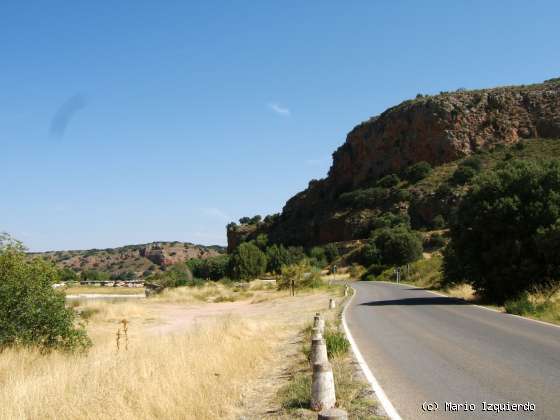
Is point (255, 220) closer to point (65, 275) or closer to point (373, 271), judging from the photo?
point (373, 271)

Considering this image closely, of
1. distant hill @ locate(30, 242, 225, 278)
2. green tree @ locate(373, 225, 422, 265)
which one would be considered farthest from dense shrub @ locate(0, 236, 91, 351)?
distant hill @ locate(30, 242, 225, 278)

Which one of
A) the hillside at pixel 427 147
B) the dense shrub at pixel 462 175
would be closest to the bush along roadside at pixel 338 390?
the dense shrub at pixel 462 175

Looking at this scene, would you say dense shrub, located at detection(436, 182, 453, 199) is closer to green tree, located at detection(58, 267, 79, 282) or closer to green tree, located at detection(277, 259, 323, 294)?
green tree, located at detection(277, 259, 323, 294)

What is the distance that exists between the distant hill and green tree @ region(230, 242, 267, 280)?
63826mm

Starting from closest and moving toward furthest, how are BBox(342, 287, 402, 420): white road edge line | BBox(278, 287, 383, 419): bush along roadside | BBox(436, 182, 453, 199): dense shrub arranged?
BBox(342, 287, 402, 420): white road edge line, BBox(278, 287, 383, 419): bush along roadside, BBox(436, 182, 453, 199): dense shrub

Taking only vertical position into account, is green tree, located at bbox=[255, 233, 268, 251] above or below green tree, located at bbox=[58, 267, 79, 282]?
above

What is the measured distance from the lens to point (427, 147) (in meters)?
100

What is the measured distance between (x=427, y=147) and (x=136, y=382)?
9777 cm

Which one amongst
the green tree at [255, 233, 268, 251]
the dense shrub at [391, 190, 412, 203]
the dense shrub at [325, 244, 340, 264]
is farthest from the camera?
the green tree at [255, 233, 268, 251]

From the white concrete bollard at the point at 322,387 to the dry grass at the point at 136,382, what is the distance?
1391 mm

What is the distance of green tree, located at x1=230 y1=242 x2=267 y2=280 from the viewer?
77188 millimetres

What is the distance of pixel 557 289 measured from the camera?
20.5 metres

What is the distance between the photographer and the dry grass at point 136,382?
23.6 ft

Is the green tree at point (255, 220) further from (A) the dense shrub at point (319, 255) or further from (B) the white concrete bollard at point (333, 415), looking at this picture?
(B) the white concrete bollard at point (333, 415)
